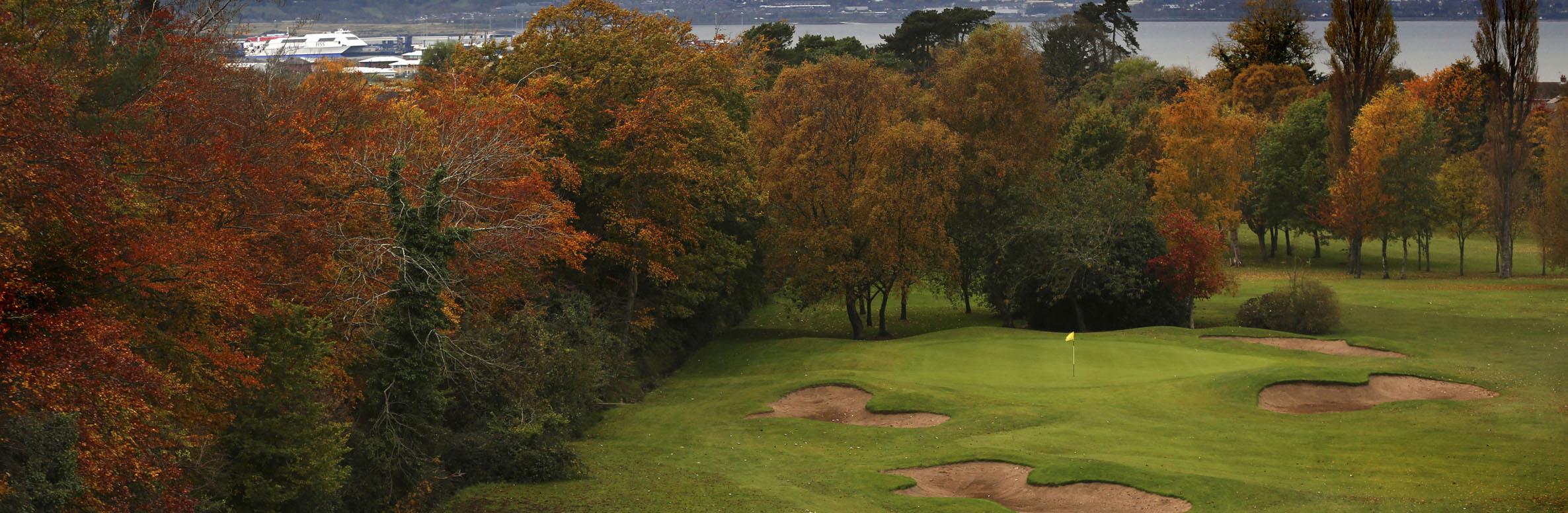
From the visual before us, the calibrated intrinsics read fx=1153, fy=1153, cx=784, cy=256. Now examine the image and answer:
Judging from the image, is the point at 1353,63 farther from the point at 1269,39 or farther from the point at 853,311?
the point at 853,311

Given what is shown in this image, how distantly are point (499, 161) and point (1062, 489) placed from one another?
16985 millimetres

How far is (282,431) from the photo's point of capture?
64.3ft

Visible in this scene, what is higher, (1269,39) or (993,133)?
(1269,39)

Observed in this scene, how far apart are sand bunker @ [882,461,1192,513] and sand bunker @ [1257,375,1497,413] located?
11.1 m

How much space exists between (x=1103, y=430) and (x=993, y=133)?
26064 millimetres

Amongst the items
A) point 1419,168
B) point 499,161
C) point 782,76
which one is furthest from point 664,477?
point 1419,168

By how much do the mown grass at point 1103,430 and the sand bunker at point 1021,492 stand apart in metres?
0.32

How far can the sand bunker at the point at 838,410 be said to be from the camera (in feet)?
107

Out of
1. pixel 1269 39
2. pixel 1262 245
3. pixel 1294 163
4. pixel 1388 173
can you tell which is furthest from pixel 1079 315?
pixel 1269 39

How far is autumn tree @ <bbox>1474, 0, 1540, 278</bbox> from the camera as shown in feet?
217

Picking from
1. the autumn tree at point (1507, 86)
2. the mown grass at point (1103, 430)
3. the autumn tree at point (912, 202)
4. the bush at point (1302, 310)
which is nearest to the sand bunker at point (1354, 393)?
the mown grass at point (1103, 430)

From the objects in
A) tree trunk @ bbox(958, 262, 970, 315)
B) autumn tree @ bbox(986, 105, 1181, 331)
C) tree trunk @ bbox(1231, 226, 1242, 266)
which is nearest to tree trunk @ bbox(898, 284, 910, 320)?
tree trunk @ bbox(958, 262, 970, 315)

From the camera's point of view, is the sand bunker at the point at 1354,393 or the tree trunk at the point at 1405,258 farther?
the tree trunk at the point at 1405,258

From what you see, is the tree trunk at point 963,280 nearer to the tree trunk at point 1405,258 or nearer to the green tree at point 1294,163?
the green tree at point 1294,163
